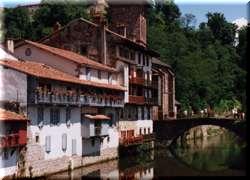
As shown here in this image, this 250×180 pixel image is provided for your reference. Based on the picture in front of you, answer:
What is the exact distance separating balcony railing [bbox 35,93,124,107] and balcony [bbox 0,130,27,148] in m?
3.14

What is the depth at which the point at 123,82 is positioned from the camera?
6638 cm

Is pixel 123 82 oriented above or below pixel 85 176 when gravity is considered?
above

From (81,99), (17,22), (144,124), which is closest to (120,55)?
(144,124)

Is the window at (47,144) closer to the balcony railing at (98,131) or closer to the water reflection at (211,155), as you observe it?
the balcony railing at (98,131)

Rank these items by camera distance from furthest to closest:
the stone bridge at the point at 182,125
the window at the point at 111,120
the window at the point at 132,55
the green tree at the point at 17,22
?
the green tree at the point at 17,22 < the stone bridge at the point at 182,125 < the window at the point at 132,55 < the window at the point at 111,120

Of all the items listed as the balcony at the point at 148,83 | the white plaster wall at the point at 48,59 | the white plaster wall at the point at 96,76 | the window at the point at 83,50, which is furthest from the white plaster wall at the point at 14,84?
the balcony at the point at 148,83

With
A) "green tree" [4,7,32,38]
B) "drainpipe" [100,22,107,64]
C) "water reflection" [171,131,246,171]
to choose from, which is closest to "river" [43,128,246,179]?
"water reflection" [171,131,246,171]

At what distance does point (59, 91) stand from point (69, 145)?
5.77 metres

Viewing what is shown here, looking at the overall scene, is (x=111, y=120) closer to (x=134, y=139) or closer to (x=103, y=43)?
(x=134, y=139)

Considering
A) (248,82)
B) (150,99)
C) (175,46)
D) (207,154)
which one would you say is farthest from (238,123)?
(248,82)

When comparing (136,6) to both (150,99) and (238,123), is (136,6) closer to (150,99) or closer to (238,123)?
(150,99)

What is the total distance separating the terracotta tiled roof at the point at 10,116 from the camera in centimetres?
3812

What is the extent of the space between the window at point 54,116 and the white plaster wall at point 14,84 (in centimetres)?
460

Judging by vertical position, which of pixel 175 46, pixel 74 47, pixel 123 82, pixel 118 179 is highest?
pixel 175 46
